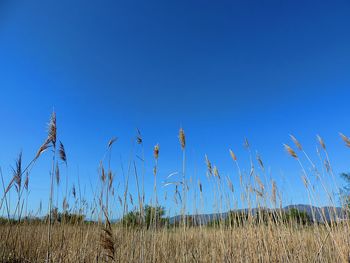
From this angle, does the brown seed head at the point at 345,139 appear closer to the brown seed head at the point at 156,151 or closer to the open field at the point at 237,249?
the open field at the point at 237,249

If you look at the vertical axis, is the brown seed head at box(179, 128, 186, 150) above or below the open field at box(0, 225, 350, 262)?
above

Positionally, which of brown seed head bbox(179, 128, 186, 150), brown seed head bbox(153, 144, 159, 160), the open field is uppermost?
brown seed head bbox(179, 128, 186, 150)

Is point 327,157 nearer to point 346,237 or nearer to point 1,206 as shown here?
point 346,237

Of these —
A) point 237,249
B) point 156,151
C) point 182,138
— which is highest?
point 182,138

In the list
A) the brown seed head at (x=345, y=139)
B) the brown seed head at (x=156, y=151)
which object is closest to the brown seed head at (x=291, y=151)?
the brown seed head at (x=345, y=139)

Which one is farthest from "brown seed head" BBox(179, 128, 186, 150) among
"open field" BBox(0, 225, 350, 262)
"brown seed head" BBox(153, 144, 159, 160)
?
"open field" BBox(0, 225, 350, 262)

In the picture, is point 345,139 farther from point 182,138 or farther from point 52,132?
point 52,132

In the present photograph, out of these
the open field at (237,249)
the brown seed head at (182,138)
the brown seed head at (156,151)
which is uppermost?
the brown seed head at (182,138)

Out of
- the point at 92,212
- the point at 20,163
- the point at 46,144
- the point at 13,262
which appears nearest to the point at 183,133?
the point at 46,144

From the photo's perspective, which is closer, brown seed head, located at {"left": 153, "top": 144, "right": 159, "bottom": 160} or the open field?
brown seed head, located at {"left": 153, "top": 144, "right": 159, "bottom": 160}

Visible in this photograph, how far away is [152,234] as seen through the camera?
2.67 meters

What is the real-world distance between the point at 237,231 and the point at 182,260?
931mm

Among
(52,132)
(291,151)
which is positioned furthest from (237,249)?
(52,132)

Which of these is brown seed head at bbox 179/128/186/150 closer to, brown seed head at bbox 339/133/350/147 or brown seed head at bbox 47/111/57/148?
brown seed head at bbox 47/111/57/148
